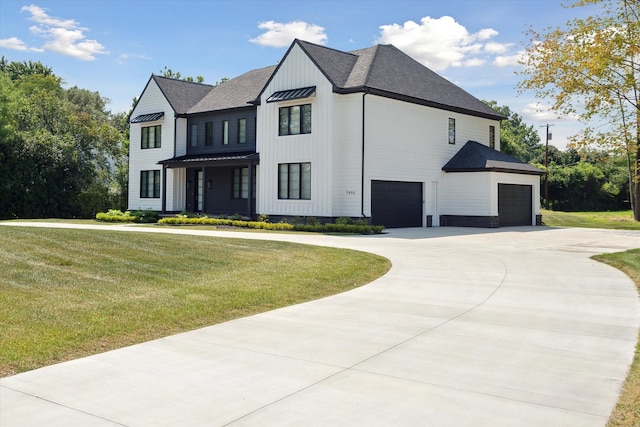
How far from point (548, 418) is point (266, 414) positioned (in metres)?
2.19

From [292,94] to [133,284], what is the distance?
63.2ft

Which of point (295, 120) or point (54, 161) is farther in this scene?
point (54, 161)

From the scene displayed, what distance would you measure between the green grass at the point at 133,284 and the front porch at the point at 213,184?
15267 millimetres

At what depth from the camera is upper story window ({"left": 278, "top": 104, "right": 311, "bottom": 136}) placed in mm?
27406

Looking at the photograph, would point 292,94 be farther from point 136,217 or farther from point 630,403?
point 630,403

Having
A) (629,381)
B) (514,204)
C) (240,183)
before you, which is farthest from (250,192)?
(629,381)

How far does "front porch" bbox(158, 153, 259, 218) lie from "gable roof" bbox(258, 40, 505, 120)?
6.24 m

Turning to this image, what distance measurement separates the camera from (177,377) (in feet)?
17.0

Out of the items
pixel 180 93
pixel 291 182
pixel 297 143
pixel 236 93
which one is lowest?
pixel 291 182

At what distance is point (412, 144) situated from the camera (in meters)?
28.9

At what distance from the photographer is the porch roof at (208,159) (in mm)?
29812

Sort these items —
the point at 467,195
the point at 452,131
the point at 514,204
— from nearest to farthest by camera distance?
1. the point at 467,195
2. the point at 514,204
3. the point at 452,131

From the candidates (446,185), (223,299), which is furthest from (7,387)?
(446,185)

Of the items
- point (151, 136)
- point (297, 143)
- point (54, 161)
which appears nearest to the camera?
point (297, 143)
